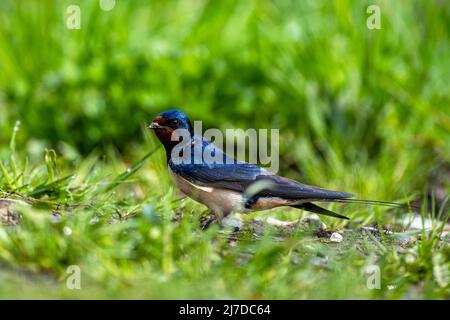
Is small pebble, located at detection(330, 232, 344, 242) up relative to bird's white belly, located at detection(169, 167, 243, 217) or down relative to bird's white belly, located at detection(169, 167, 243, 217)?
down

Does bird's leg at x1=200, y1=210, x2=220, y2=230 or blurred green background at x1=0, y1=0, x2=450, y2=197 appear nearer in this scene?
bird's leg at x1=200, y1=210, x2=220, y2=230

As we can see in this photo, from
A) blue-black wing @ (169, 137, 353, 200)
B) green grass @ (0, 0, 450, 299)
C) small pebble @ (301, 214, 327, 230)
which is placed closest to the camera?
blue-black wing @ (169, 137, 353, 200)

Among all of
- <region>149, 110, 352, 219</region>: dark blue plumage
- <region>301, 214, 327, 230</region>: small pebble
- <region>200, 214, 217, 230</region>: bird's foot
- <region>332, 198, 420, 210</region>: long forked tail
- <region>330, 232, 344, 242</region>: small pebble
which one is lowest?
<region>330, 232, 344, 242</region>: small pebble

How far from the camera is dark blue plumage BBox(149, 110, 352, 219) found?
12.8ft

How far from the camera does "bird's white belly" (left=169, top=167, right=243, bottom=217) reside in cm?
398

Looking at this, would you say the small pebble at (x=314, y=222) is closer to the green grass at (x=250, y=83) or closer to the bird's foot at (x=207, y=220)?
the bird's foot at (x=207, y=220)

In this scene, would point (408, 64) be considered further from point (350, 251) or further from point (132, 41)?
point (350, 251)

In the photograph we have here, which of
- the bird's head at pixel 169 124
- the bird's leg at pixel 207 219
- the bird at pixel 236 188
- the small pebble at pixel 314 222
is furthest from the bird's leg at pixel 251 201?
the bird's head at pixel 169 124

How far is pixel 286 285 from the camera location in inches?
124

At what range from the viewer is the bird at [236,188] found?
3.91 m

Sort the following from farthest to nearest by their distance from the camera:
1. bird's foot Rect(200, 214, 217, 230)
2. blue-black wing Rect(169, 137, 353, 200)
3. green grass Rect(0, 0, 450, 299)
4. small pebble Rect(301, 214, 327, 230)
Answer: green grass Rect(0, 0, 450, 299), small pebble Rect(301, 214, 327, 230), bird's foot Rect(200, 214, 217, 230), blue-black wing Rect(169, 137, 353, 200)

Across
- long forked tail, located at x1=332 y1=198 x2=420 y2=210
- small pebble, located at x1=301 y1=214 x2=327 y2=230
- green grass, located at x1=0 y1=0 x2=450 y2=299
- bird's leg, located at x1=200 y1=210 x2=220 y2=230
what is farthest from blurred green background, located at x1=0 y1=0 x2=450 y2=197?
bird's leg, located at x1=200 y1=210 x2=220 y2=230

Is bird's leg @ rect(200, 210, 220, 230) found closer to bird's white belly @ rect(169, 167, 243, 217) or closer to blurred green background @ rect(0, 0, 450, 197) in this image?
bird's white belly @ rect(169, 167, 243, 217)
